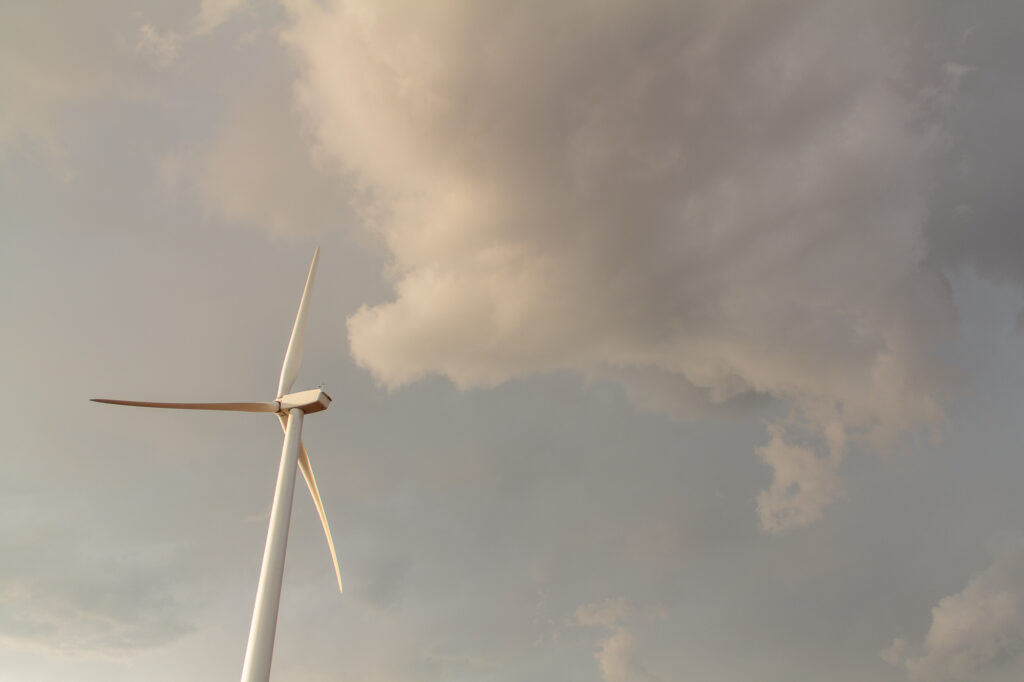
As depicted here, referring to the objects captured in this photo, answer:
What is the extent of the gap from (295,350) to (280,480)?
21.6 m

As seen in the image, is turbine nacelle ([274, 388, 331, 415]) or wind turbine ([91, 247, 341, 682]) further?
turbine nacelle ([274, 388, 331, 415])

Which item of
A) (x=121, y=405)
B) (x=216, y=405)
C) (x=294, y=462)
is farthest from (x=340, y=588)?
(x=121, y=405)

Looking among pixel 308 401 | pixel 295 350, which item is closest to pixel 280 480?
pixel 308 401

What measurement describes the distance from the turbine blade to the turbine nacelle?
9.67 ft

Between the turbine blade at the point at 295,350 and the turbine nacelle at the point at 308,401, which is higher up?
the turbine blade at the point at 295,350

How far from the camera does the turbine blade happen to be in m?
79.2

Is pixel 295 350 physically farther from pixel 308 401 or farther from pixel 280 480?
pixel 280 480

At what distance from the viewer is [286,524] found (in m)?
61.8

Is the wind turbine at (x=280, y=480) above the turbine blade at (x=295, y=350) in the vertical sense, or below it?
below

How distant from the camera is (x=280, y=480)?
212ft

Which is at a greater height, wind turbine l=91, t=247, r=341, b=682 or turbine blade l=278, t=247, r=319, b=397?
turbine blade l=278, t=247, r=319, b=397

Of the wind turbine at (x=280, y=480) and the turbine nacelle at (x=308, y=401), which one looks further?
the turbine nacelle at (x=308, y=401)

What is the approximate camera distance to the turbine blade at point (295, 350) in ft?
260

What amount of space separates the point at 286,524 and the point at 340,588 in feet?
76.1
